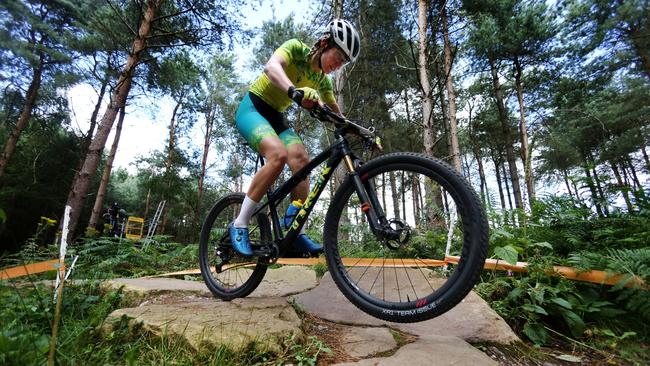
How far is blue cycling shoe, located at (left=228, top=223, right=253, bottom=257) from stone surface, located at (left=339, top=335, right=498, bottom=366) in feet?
4.05

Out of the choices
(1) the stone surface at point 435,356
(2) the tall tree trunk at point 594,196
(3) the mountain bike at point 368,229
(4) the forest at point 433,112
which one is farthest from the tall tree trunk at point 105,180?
(2) the tall tree trunk at point 594,196

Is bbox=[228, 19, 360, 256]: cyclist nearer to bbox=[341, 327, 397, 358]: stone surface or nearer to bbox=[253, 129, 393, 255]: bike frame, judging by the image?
bbox=[253, 129, 393, 255]: bike frame

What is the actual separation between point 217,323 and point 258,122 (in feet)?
4.90

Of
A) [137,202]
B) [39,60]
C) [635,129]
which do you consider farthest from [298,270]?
[137,202]

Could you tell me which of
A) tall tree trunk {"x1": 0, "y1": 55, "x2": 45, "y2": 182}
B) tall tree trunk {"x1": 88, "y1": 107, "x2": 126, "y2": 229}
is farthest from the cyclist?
tall tree trunk {"x1": 0, "y1": 55, "x2": 45, "y2": 182}

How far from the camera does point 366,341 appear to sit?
171 cm

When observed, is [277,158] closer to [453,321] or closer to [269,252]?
[269,252]

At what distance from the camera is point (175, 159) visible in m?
21.4

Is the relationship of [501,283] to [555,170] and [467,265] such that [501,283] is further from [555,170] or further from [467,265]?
[555,170]

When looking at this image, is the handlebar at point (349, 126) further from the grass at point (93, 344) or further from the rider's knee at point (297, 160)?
the grass at point (93, 344)

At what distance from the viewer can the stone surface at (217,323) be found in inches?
55.9

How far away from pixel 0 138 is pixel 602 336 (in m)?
22.8

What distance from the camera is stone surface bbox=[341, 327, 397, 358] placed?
1.58 metres

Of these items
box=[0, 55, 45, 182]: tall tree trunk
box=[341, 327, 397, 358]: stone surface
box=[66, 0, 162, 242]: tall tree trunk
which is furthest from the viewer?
box=[0, 55, 45, 182]: tall tree trunk
